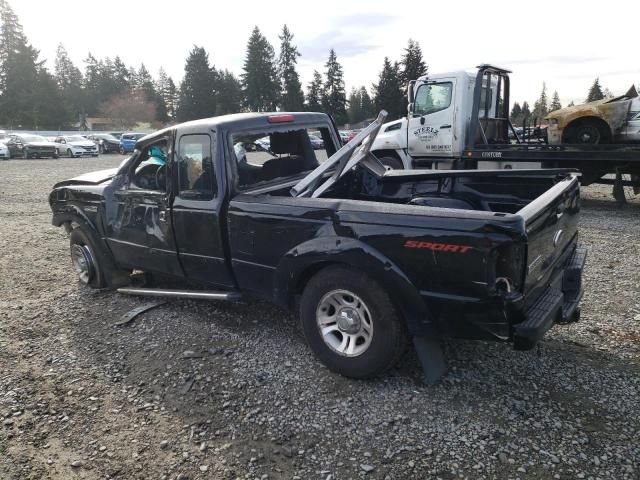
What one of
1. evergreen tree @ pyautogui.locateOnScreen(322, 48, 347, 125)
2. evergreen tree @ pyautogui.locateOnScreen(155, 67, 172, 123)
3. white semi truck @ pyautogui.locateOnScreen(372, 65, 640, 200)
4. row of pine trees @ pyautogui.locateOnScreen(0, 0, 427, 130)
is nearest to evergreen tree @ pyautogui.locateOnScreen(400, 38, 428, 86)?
row of pine trees @ pyautogui.locateOnScreen(0, 0, 427, 130)

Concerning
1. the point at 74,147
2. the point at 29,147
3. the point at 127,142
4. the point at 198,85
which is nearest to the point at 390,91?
the point at 198,85

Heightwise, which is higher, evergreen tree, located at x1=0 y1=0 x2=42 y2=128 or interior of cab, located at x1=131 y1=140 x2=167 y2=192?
evergreen tree, located at x1=0 y1=0 x2=42 y2=128

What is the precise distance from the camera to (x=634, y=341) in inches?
150

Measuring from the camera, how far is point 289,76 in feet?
245

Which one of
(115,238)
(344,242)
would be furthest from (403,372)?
(115,238)

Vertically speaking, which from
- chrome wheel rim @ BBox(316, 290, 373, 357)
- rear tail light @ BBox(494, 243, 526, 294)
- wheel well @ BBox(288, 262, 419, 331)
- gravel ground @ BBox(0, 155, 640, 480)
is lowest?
gravel ground @ BBox(0, 155, 640, 480)

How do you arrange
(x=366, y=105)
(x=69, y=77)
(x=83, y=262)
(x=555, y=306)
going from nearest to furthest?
(x=555, y=306) → (x=83, y=262) → (x=69, y=77) → (x=366, y=105)

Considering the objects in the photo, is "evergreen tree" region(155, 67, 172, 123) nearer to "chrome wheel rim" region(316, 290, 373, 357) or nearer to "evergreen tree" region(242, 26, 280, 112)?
"evergreen tree" region(242, 26, 280, 112)

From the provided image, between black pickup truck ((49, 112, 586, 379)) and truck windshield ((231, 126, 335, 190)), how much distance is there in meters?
0.01

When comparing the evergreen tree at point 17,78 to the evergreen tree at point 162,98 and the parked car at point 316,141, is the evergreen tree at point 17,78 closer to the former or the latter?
the evergreen tree at point 162,98

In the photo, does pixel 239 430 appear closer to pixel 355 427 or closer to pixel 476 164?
pixel 355 427

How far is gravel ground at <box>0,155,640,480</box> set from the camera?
2643mm

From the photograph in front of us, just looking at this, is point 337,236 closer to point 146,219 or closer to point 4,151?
point 146,219

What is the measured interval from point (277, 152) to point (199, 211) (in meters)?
1.07
